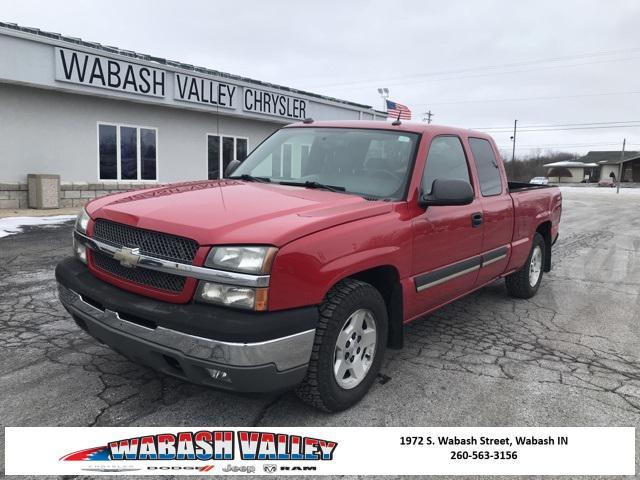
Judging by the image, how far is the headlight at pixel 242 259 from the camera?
2.66 m

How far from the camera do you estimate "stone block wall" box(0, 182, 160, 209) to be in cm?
1278

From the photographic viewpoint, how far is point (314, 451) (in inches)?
111

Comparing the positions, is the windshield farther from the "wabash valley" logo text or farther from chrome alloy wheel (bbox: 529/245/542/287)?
chrome alloy wheel (bbox: 529/245/542/287)

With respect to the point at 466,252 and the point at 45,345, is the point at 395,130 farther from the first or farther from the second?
the point at 45,345

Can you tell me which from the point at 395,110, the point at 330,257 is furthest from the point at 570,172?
the point at 330,257

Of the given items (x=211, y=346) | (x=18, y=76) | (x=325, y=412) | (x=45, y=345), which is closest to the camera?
(x=211, y=346)

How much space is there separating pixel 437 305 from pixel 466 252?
54 centimetres

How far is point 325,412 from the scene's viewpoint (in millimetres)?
3162

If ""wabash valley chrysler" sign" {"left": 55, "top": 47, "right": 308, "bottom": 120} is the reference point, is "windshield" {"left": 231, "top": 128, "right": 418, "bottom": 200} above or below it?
below

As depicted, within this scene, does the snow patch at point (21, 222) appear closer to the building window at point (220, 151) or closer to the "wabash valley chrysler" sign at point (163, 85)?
the "wabash valley chrysler" sign at point (163, 85)

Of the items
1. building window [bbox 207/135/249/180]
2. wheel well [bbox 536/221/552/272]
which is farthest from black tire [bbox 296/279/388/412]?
building window [bbox 207/135/249/180]

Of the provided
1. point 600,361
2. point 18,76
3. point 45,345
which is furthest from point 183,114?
point 600,361

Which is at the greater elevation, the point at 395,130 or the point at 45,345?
the point at 395,130

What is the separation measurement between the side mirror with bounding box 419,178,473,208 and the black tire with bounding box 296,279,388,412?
0.86 metres
